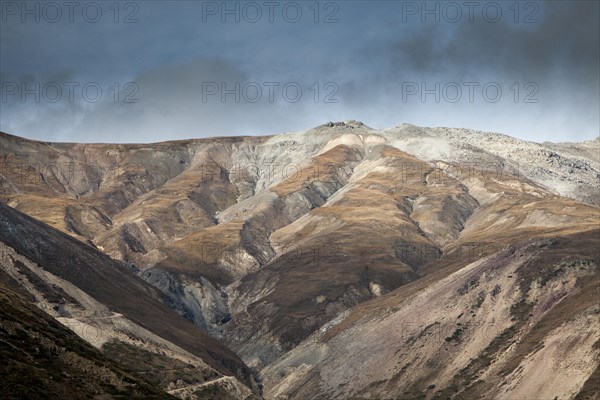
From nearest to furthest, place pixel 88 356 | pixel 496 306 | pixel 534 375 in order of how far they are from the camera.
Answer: pixel 88 356
pixel 534 375
pixel 496 306

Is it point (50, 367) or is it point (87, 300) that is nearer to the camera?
point (50, 367)

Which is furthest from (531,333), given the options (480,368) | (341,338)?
(341,338)

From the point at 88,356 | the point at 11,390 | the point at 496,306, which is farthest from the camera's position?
the point at 496,306

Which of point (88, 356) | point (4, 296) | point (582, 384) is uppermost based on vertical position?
point (4, 296)

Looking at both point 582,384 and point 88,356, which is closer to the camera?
point 88,356

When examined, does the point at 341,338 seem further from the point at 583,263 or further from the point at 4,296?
the point at 4,296

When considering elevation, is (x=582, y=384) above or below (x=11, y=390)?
below

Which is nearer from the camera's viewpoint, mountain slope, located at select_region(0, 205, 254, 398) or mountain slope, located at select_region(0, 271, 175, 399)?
mountain slope, located at select_region(0, 271, 175, 399)

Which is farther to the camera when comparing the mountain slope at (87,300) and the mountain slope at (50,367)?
the mountain slope at (87,300)

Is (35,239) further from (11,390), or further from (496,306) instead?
Answer: (11,390)

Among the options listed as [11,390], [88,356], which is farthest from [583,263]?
[11,390]

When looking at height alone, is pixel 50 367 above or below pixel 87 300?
below
